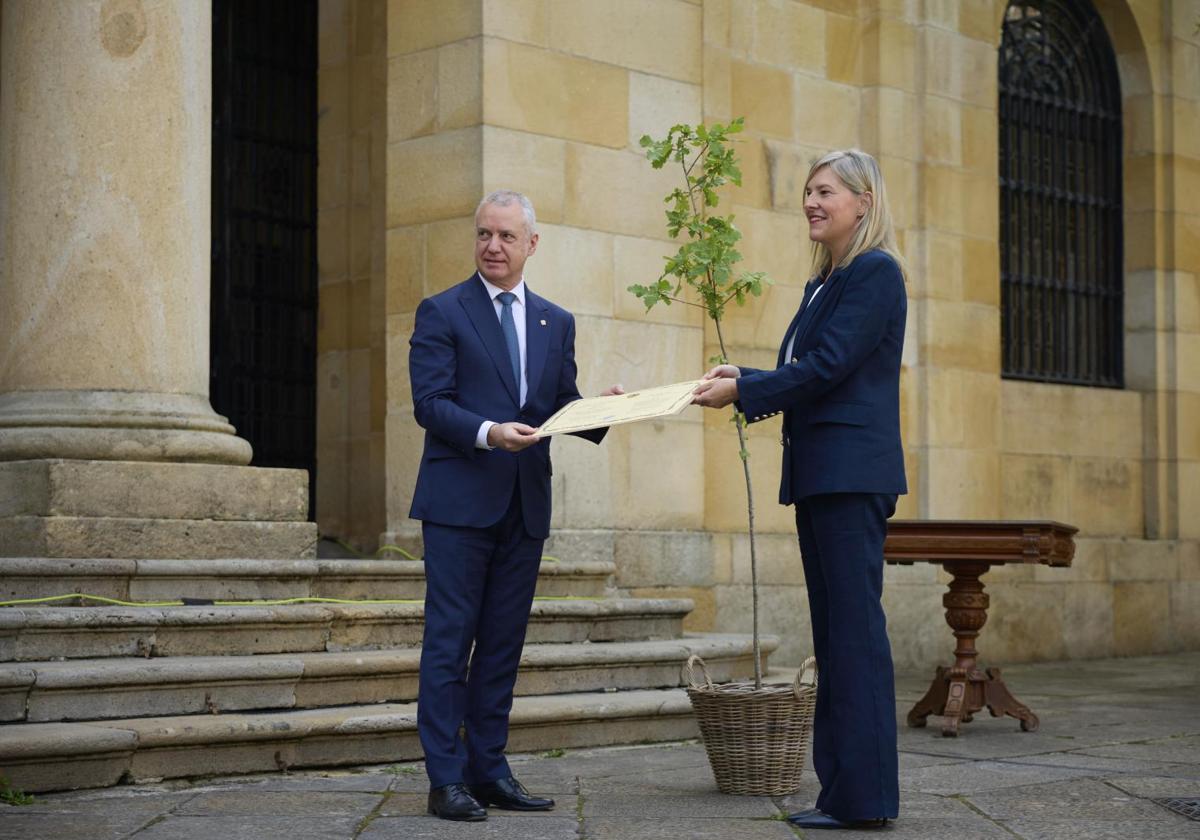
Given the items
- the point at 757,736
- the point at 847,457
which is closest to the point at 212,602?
the point at 757,736

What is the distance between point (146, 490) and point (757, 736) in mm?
2949

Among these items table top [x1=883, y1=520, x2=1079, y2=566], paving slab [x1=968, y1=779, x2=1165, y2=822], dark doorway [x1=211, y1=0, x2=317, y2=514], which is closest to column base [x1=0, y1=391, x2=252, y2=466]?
dark doorway [x1=211, y1=0, x2=317, y2=514]

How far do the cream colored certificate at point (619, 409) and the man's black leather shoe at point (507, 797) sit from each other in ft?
3.70

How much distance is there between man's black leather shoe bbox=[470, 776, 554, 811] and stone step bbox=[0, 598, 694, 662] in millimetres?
1636

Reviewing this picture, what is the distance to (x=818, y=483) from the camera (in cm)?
533

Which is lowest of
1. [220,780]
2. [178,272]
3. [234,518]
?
[220,780]

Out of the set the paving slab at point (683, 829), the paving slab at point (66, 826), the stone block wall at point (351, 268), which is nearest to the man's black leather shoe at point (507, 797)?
the paving slab at point (683, 829)

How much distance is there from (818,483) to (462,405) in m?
1.19

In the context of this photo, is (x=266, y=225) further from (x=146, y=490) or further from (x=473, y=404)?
(x=473, y=404)

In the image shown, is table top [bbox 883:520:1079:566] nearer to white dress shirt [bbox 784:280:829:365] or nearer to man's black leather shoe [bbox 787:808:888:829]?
white dress shirt [bbox 784:280:829:365]

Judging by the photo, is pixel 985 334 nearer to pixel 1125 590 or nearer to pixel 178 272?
pixel 1125 590

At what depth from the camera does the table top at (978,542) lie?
784 cm

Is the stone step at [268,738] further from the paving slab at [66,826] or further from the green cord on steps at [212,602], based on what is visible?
the green cord on steps at [212,602]

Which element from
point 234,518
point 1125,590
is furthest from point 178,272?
point 1125,590
